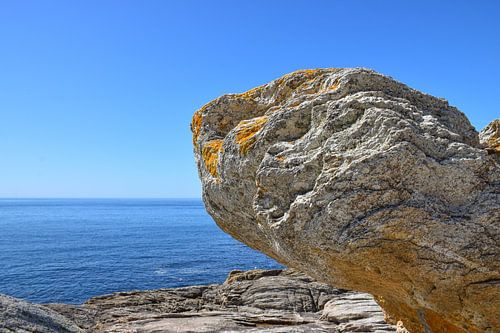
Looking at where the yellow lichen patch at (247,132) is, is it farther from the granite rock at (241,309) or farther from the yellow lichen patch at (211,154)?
the granite rock at (241,309)

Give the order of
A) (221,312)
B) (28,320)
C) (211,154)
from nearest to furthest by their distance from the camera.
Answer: (211,154), (28,320), (221,312)

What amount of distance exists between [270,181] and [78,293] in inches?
1878

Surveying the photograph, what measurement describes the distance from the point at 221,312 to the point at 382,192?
18.8 metres

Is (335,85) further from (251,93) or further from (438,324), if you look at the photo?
(438,324)

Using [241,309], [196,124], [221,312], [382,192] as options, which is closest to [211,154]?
[196,124]

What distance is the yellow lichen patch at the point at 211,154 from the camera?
33.3 ft

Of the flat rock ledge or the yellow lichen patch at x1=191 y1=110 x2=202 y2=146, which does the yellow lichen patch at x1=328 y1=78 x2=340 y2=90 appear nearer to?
the yellow lichen patch at x1=191 y1=110 x2=202 y2=146

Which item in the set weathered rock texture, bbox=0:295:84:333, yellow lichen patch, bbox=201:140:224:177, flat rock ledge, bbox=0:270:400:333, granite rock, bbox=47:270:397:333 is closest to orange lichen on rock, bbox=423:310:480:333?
flat rock ledge, bbox=0:270:400:333

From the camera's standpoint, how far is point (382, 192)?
6492 mm

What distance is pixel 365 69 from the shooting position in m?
8.53

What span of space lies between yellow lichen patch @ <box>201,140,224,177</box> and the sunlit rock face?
1.21 meters

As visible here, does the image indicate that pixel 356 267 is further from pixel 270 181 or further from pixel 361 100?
pixel 361 100

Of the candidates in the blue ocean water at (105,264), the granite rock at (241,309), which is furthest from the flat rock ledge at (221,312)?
the blue ocean water at (105,264)

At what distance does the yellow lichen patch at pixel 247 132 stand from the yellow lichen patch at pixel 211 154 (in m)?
0.86
